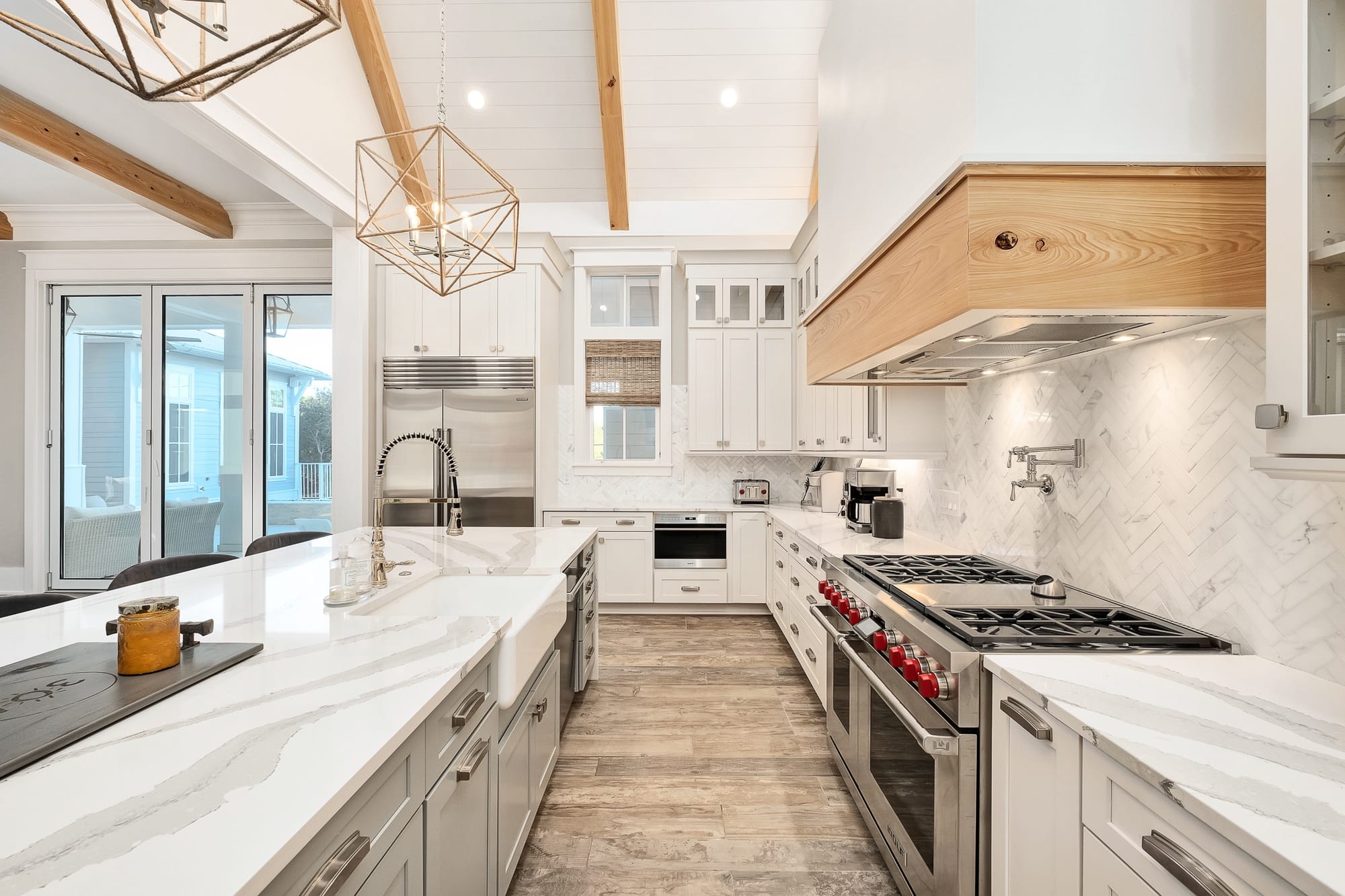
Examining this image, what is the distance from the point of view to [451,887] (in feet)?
4.03

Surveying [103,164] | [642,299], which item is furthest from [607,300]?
[103,164]

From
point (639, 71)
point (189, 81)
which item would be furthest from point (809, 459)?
point (189, 81)

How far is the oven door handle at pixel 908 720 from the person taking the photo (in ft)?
4.54

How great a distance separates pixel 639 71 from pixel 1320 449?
13.8ft

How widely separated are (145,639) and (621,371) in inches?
160

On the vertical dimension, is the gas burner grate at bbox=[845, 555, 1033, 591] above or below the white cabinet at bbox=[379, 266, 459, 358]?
below

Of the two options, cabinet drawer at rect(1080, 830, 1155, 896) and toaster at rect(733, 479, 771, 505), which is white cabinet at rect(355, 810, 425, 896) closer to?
cabinet drawer at rect(1080, 830, 1155, 896)

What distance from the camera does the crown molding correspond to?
14.4 feet

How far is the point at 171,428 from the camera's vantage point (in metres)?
4.66

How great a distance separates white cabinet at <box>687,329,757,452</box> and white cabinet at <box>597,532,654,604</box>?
0.90 meters

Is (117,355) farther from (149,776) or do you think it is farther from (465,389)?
(149,776)

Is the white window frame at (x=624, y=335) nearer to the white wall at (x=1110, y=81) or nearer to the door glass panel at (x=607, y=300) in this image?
the door glass panel at (x=607, y=300)

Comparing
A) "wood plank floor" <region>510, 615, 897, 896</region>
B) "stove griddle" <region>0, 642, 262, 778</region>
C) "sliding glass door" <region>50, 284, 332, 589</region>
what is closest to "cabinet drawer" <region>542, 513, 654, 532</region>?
"wood plank floor" <region>510, 615, 897, 896</region>

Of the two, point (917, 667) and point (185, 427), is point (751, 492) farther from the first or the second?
point (185, 427)
